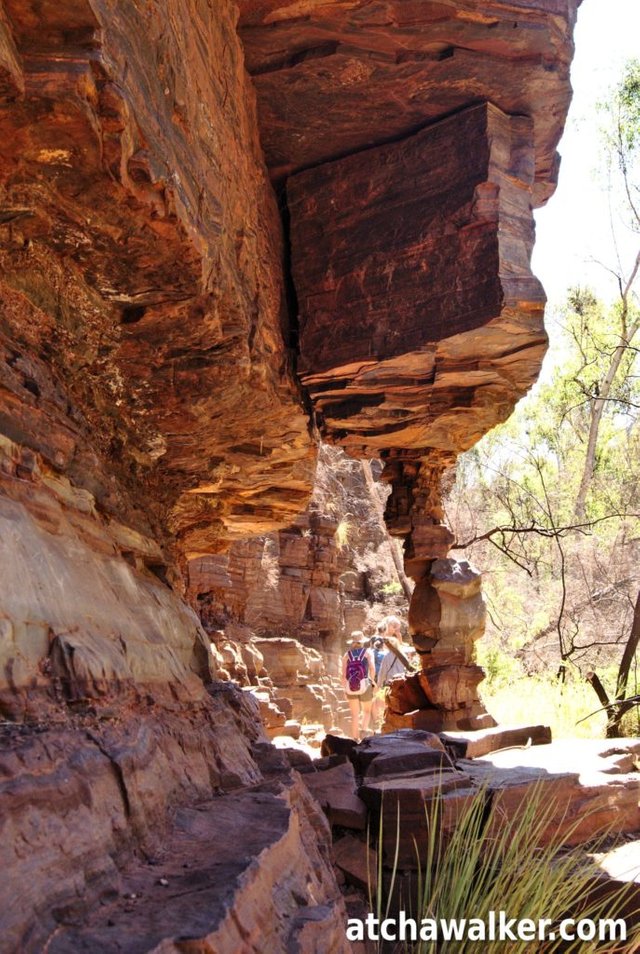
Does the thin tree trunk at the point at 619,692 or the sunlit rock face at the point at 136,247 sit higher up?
the sunlit rock face at the point at 136,247

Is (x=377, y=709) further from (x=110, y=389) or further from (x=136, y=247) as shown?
(x=136, y=247)

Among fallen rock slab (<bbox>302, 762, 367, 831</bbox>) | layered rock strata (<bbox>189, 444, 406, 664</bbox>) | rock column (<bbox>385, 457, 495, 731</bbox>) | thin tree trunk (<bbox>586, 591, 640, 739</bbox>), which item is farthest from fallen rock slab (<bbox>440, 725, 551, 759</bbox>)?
layered rock strata (<bbox>189, 444, 406, 664</bbox>)

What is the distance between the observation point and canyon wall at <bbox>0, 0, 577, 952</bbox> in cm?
248

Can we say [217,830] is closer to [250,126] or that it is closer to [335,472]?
[250,126]

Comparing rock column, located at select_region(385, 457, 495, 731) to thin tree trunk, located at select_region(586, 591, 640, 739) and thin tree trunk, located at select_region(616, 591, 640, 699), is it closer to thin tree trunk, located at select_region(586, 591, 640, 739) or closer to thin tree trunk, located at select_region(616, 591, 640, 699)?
thin tree trunk, located at select_region(586, 591, 640, 739)

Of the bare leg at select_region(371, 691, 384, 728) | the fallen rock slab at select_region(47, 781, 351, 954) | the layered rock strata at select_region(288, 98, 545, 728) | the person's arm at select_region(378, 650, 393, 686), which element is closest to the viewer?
the fallen rock slab at select_region(47, 781, 351, 954)

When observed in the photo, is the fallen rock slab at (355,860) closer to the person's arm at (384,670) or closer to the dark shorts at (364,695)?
the dark shorts at (364,695)

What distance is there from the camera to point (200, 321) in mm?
4234

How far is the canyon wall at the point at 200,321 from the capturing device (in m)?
2.48

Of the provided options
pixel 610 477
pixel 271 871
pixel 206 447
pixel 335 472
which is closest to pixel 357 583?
pixel 335 472

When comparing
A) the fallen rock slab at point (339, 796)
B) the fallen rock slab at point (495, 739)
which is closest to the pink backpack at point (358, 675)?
the fallen rock slab at point (495, 739)

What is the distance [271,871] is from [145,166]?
266 centimetres

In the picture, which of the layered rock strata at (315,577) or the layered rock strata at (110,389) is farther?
the layered rock strata at (315,577)

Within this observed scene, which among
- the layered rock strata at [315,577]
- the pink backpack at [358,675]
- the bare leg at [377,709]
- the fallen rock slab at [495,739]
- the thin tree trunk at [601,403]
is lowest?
the bare leg at [377,709]
